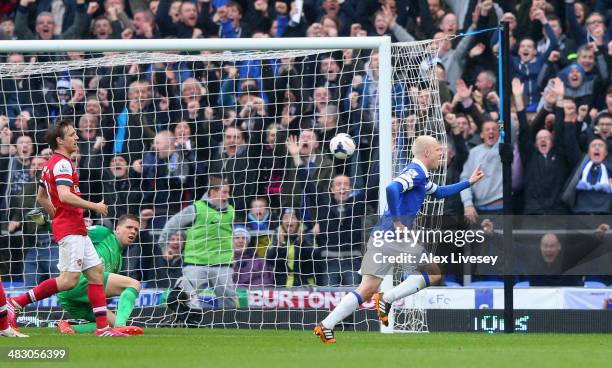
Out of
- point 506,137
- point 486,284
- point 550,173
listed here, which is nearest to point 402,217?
point 506,137

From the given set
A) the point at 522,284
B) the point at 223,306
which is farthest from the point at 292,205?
the point at 522,284

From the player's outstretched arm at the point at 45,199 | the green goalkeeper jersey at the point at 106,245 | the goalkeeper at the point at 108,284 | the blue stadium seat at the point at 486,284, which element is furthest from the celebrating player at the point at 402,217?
the player's outstretched arm at the point at 45,199

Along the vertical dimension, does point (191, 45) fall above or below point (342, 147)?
above

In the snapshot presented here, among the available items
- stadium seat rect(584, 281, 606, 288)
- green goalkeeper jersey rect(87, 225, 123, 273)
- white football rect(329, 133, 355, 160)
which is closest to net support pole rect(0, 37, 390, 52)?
white football rect(329, 133, 355, 160)

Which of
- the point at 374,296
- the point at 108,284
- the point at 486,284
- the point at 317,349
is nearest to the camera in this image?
the point at 317,349

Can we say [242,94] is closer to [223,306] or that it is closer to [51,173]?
[223,306]

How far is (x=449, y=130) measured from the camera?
625 inches

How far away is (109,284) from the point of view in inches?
492

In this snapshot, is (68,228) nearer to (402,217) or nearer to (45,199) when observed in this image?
(45,199)

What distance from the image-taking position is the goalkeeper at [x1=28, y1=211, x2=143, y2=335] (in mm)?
12250

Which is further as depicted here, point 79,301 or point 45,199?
point 79,301

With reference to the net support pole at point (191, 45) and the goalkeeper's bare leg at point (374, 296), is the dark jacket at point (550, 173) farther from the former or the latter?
the goalkeeper's bare leg at point (374, 296)

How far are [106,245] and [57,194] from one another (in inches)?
→ 60.5

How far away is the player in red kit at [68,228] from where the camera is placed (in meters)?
11.3
